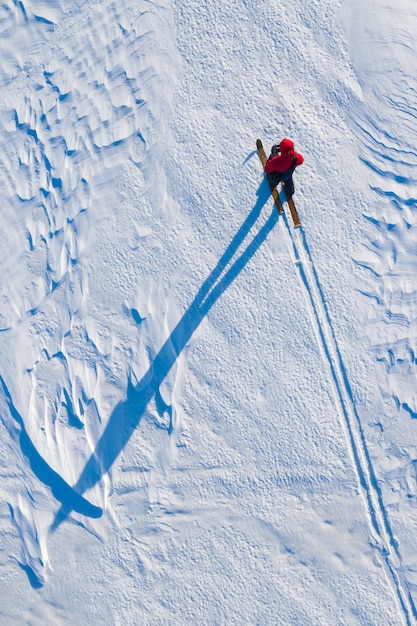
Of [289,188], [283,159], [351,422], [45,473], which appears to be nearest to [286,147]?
[283,159]

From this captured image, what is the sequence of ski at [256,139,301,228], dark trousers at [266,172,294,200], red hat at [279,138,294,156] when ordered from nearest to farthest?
1. red hat at [279,138,294,156]
2. dark trousers at [266,172,294,200]
3. ski at [256,139,301,228]

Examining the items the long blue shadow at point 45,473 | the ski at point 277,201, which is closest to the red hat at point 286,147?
the ski at point 277,201

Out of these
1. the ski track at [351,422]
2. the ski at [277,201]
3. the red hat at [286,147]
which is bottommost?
the ski track at [351,422]

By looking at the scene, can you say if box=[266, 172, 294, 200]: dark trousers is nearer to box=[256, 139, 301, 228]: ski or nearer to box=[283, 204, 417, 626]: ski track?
box=[256, 139, 301, 228]: ski

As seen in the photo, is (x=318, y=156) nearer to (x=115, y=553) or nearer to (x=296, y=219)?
(x=296, y=219)

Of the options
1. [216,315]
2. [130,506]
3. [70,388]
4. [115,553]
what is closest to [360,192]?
[216,315]

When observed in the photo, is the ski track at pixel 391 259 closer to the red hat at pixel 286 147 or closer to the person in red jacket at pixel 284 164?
the person in red jacket at pixel 284 164

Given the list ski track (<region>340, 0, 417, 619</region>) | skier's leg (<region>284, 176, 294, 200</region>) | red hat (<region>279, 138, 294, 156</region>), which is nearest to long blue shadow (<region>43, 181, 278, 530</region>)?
skier's leg (<region>284, 176, 294, 200</region>)

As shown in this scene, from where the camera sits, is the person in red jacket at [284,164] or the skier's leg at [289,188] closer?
the person in red jacket at [284,164]
